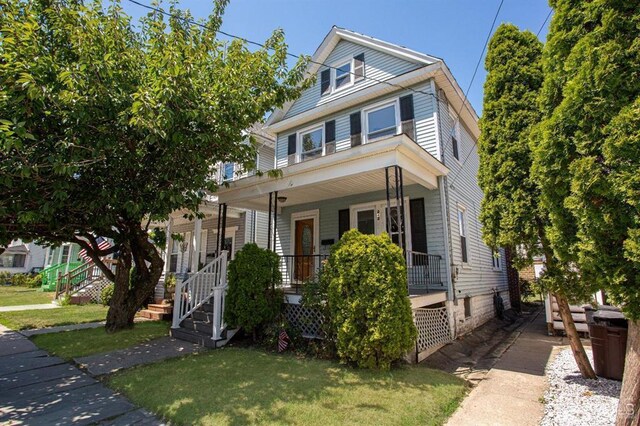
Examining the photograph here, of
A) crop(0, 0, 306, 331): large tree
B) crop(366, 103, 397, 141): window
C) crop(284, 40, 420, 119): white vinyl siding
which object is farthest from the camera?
crop(284, 40, 420, 119): white vinyl siding

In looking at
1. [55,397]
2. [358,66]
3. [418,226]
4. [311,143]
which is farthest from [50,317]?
[358,66]

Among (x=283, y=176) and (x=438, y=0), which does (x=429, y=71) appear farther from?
(x=283, y=176)

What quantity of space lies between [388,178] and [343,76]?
6258 mm

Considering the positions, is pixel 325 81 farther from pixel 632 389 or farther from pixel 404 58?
pixel 632 389

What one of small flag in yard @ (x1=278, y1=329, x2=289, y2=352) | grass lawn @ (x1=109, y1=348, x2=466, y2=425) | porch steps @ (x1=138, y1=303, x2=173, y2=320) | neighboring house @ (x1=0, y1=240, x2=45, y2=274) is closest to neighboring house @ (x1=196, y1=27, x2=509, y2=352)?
small flag in yard @ (x1=278, y1=329, x2=289, y2=352)

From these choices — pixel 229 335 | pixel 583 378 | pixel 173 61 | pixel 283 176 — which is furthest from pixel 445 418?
pixel 173 61

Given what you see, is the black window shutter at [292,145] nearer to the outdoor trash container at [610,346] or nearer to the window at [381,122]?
the window at [381,122]

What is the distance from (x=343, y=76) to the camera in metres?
11.4

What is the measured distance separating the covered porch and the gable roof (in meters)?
2.80

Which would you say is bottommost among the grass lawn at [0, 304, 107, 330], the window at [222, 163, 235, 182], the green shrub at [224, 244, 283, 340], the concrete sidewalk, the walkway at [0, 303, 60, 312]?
the concrete sidewalk

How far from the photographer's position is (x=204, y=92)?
6098 mm

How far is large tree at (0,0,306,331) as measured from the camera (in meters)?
4.53

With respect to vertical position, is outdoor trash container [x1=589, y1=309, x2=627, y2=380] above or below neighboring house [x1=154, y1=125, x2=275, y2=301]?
below

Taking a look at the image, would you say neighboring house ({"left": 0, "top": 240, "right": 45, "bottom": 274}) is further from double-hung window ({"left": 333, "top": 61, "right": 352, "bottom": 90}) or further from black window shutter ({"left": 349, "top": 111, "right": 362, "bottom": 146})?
black window shutter ({"left": 349, "top": 111, "right": 362, "bottom": 146})
